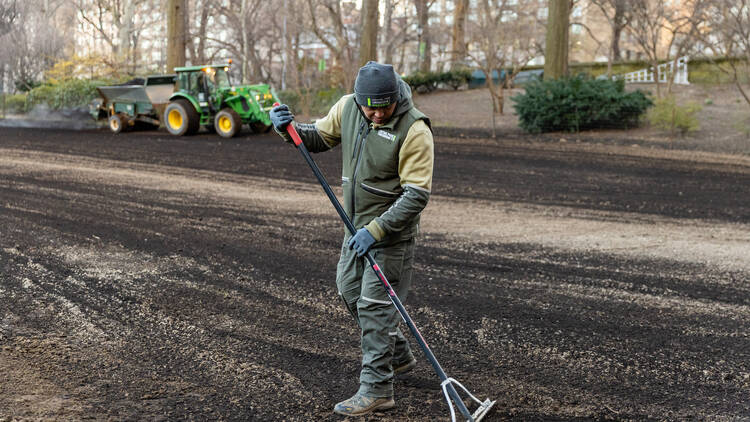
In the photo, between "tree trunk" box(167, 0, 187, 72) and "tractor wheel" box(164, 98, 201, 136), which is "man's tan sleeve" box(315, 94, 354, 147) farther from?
"tree trunk" box(167, 0, 187, 72)

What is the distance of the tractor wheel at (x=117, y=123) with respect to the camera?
2122 centimetres

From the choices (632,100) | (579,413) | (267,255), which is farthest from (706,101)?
(579,413)

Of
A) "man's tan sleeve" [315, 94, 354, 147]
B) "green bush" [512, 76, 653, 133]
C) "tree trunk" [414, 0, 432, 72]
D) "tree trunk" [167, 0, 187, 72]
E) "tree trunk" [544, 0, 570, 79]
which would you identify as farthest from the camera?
"tree trunk" [414, 0, 432, 72]

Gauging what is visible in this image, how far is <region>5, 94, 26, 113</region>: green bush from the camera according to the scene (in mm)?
29922

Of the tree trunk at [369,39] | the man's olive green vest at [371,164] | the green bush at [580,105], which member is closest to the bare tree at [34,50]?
the tree trunk at [369,39]

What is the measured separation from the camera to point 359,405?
12.7 feet

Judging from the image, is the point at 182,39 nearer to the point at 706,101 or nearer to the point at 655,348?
the point at 706,101

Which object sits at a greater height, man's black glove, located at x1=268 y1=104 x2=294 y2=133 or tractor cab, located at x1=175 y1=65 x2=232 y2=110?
tractor cab, located at x1=175 y1=65 x2=232 y2=110

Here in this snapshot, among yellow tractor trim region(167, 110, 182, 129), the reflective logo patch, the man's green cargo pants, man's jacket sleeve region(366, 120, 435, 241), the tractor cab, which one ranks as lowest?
the man's green cargo pants

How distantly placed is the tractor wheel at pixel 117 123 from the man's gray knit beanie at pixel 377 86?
62.4ft

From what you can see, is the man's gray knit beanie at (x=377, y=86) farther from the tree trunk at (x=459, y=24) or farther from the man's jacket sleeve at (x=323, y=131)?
the tree trunk at (x=459, y=24)

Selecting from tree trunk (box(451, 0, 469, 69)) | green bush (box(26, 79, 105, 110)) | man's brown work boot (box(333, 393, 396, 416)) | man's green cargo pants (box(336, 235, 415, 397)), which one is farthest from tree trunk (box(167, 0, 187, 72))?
man's brown work boot (box(333, 393, 396, 416))

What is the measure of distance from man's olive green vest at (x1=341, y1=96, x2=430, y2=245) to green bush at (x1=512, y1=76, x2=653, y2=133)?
15.9m

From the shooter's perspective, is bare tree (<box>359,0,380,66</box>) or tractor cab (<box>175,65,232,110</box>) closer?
tractor cab (<box>175,65,232,110</box>)
